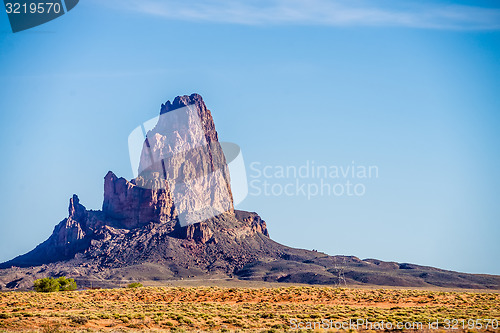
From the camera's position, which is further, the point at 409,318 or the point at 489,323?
the point at 409,318

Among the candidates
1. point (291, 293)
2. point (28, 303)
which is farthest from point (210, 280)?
point (28, 303)

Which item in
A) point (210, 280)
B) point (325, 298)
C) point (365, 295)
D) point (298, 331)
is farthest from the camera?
point (210, 280)

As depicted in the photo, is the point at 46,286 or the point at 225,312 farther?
the point at 46,286

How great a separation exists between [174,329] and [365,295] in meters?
37.8

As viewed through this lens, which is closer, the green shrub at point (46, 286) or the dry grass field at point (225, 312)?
the dry grass field at point (225, 312)

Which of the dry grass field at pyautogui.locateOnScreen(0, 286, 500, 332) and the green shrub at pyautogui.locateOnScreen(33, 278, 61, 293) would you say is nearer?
the dry grass field at pyautogui.locateOnScreen(0, 286, 500, 332)

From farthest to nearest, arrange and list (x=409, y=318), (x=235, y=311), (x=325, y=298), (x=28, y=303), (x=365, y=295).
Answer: (x=365, y=295) < (x=325, y=298) < (x=28, y=303) < (x=235, y=311) < (x=409, y=318)

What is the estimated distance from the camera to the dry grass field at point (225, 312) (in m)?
45.1

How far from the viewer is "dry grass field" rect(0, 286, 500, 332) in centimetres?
4512

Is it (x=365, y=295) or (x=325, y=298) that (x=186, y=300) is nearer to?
(x=325, y=298)

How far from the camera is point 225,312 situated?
5509cm

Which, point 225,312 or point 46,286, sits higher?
point 46,286

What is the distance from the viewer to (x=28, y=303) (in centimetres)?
6169

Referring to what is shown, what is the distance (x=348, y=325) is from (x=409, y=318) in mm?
5974
